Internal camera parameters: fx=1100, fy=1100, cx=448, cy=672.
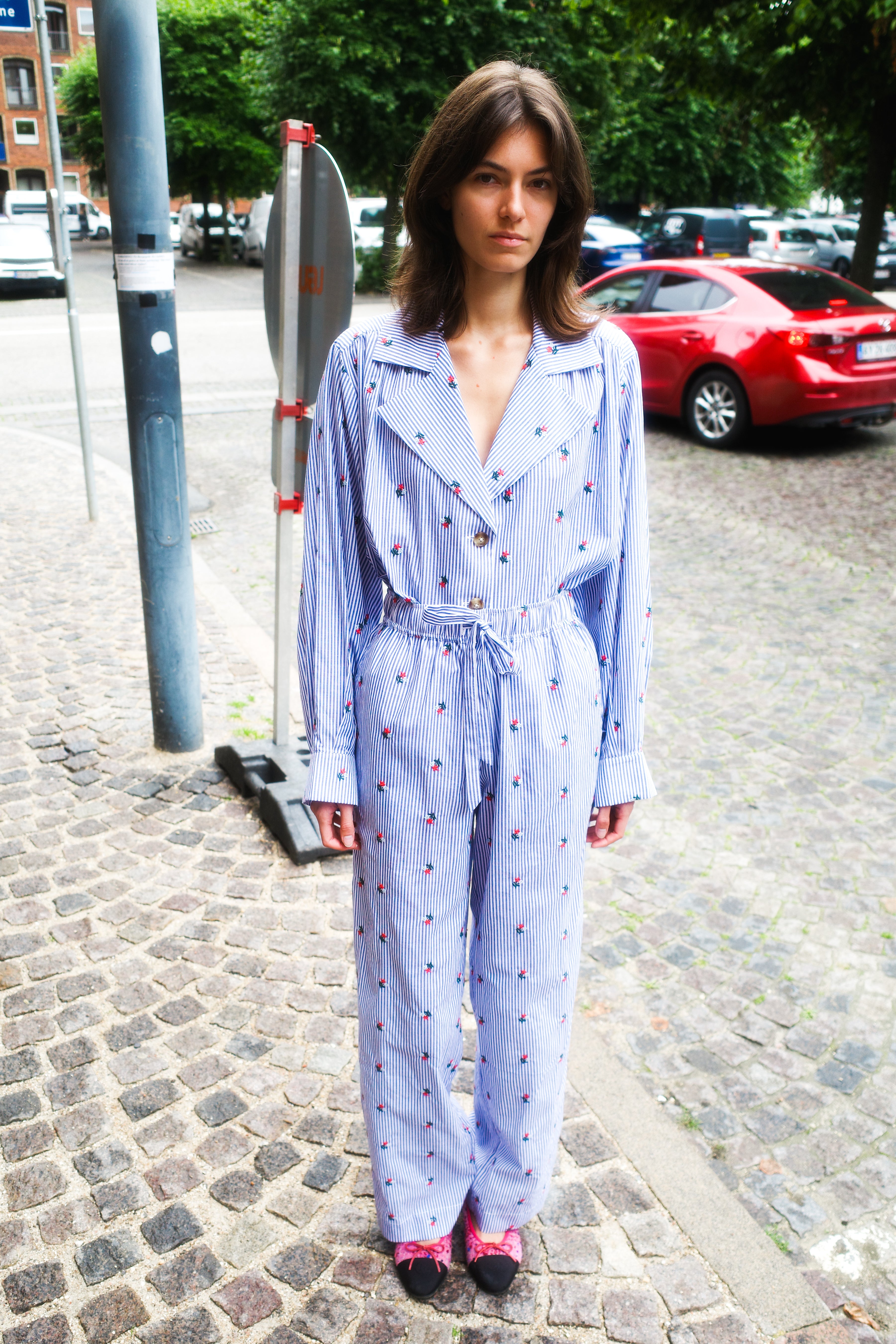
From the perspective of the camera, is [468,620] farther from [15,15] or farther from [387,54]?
[387,54]

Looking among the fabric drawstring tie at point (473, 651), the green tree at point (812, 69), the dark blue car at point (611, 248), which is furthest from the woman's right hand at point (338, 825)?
the dark blue car at point (611, 248)

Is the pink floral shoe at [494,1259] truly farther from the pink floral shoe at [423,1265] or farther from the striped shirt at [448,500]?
the striped shirt at [448,500]

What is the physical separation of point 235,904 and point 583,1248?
4.98 feet

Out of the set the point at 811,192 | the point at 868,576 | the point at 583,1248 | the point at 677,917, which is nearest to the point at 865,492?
the point at 868,576

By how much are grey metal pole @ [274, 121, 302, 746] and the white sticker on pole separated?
1.66 feet

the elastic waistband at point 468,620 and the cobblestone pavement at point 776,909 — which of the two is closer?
the elastic waistband at point 468,620

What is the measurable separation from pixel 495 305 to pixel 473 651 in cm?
58

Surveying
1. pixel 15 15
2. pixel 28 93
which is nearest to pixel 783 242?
pixel 15 15

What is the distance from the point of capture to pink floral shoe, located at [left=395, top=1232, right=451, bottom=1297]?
2166mm

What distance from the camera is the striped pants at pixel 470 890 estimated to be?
6.02ft

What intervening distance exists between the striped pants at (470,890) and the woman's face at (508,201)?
574 millimetres

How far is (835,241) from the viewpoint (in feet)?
90.4

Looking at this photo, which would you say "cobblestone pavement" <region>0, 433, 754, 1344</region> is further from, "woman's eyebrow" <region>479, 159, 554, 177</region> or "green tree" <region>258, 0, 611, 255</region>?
"green tree" <region>258, 0, 611, 255</region>

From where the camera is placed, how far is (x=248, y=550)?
23.2 feet
